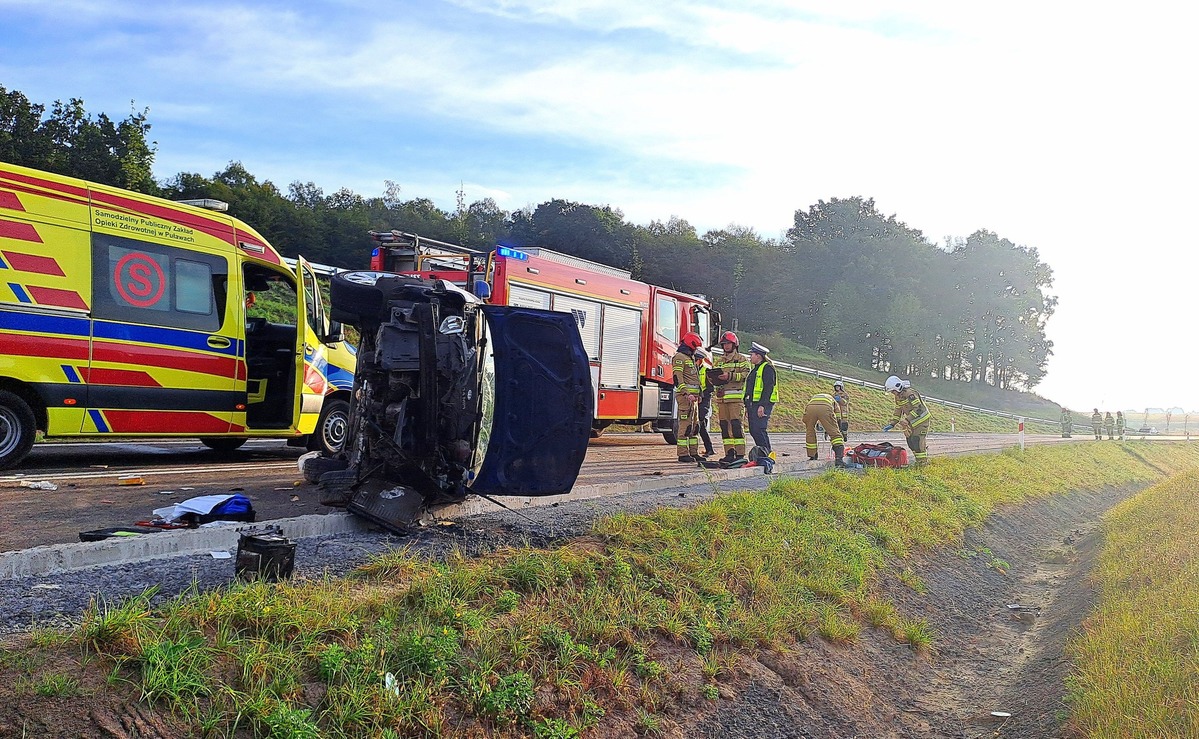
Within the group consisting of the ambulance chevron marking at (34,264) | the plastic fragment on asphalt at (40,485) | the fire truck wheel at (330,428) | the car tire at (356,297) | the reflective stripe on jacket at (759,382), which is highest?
the ambulance chevron marking at (34,264)

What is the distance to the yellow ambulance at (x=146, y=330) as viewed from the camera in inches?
305

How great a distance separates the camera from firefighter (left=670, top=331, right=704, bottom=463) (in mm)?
12742

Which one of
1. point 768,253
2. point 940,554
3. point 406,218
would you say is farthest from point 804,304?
point 940,554

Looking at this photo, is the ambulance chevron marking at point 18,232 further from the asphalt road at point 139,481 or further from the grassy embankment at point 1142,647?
the grassy embankment at point 1142,647

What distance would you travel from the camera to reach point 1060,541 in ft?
46.9

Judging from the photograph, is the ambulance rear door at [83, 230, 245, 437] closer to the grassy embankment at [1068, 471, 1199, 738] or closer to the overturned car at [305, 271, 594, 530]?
the overturned car at [305, 271, 594, 530]

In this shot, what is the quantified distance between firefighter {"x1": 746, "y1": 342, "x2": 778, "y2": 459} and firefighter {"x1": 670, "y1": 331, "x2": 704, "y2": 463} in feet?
2.68

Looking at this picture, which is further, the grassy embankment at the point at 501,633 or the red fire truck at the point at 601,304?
the red fire truck at the point at 601,304

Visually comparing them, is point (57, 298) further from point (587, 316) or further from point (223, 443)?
point (587, 316)

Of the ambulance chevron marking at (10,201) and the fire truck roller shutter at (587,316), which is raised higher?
the ambulance chevron marking at (10,201)

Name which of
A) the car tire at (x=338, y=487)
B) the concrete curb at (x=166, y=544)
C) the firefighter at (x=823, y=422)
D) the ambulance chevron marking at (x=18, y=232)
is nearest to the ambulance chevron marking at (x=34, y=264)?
the ambulance chevron marking at (x=18, y=232)

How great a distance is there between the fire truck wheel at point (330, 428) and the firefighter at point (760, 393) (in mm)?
5744

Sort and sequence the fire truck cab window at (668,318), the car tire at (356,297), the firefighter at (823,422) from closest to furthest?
1. the car tire at (356,297)
2. the firefighter at (823,422)
3. the fire truck cab window at (668,318)

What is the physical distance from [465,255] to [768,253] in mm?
58294
